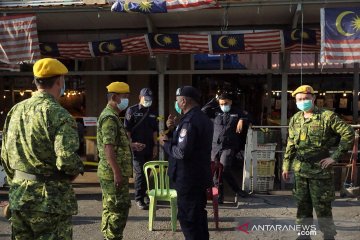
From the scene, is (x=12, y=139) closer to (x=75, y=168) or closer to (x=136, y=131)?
(x=75, y=168)

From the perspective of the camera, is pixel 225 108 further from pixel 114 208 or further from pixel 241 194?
pixel 114 208

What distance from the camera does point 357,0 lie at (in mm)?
6188

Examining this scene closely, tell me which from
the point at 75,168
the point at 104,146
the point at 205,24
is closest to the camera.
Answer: the point at 75,168

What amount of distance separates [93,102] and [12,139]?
7295mm

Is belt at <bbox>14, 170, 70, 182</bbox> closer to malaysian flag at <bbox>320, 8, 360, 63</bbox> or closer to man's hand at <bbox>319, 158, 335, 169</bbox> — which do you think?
man's hand at <bbox>319, 158, 335, 169</bbox>

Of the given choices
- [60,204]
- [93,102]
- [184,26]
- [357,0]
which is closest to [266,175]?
[357,0]

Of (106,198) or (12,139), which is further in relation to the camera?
(106,198)

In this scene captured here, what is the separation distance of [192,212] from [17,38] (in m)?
4.91

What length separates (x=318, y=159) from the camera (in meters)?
4.12

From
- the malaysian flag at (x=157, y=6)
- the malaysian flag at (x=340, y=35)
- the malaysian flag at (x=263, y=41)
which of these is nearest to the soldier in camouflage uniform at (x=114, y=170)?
the malaysian flag at (x=157, y=6)

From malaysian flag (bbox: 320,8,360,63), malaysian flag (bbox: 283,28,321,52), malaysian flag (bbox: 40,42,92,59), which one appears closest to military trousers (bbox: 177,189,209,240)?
malaysian flag (bbox: 320,8,360,63)

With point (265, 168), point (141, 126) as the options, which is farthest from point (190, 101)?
point (265, 168)

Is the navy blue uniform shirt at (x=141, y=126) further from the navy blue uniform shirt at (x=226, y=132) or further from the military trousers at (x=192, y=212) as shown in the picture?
the military trousers at (x=192, y=212)

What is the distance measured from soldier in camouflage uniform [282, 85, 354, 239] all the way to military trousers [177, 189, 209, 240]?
120 cm
